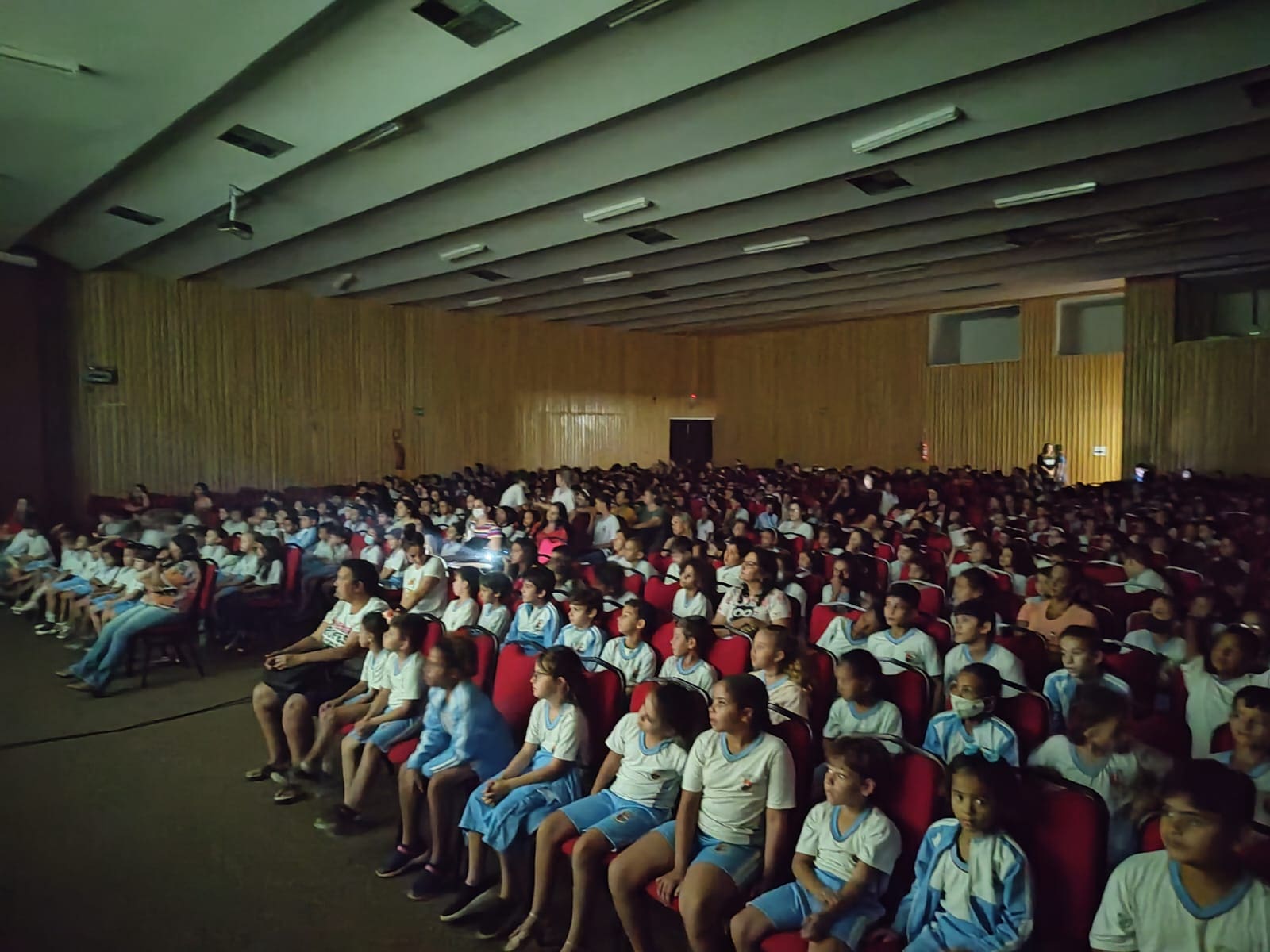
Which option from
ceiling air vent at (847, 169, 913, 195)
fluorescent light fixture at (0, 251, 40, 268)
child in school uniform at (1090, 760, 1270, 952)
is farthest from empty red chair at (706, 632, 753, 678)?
fluorescent light fixture at (0, 251, 40, 268)

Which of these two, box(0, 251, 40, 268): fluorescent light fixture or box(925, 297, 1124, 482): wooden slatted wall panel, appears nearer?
box(0, 251, 40, 268): fluorescent light fixture

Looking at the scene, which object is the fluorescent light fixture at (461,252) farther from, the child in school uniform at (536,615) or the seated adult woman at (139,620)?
the child in school uniform at (536,615)

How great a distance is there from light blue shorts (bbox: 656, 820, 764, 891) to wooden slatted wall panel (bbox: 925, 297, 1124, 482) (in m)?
15.1

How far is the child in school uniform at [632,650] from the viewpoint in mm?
4234

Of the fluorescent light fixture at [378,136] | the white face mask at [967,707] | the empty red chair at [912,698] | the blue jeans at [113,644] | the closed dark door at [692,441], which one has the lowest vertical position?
the blue jeans at [113,644]

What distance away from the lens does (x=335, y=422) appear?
15898mm

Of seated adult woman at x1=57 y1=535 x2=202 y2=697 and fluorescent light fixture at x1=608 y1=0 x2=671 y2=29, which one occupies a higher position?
fluorescent light fixture at x1=608 y1=0 x2=671 y2=29

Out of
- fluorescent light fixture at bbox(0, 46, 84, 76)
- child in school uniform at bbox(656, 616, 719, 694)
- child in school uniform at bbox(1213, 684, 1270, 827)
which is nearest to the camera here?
child in school uniform at bbox(1213, 684, 1270, 827)

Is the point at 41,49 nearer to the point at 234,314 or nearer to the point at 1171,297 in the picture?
the point at 234,314

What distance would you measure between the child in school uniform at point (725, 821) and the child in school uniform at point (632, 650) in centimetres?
125

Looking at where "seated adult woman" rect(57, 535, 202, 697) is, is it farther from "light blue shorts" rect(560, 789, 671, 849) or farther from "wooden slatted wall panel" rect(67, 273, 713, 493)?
"wooden slatted wall panel" rect(67, 273, 713, 493)

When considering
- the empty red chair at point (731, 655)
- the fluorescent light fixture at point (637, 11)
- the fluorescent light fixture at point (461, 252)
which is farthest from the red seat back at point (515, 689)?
the fluorescent light fixture at point (461, 252)

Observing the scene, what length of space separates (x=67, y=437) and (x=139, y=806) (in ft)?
35.7

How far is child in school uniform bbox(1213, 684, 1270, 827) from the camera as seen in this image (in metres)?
2.67
